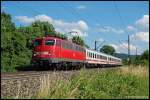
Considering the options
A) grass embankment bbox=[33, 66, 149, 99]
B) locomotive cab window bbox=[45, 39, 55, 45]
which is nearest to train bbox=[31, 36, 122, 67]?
locomotive cab window bbox=[45, 39, 55, 45]

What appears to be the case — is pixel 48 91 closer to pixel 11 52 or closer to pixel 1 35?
pixel 1 35

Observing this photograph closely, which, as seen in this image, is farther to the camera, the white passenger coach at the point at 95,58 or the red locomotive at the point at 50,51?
the white passenger coach at the point at 95,58

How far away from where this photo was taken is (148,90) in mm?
14523

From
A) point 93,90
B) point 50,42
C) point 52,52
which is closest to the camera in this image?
point 93,90

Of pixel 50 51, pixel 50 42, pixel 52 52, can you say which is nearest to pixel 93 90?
pixel 52 52

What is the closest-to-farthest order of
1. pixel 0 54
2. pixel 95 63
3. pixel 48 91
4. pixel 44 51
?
pixel 48 91, pixel 44 51, pixel 0 54, pixel 95 63

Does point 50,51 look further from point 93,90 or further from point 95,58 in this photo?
point 93,90

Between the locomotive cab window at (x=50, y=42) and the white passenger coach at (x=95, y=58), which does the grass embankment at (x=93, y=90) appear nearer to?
the locomotive cab window at (x=50, y=42)

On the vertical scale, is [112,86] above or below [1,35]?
below

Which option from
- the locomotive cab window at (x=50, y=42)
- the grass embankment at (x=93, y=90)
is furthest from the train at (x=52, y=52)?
the grass embankment at (x=93, y=90)

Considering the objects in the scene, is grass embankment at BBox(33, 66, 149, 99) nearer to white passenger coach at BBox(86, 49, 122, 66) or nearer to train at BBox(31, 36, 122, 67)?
train at BBox(31, 36, 122, 67)

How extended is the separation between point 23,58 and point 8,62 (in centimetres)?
609

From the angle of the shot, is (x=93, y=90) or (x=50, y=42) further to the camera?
(x=50, y=42)

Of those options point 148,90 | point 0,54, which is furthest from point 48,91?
point 0,54
